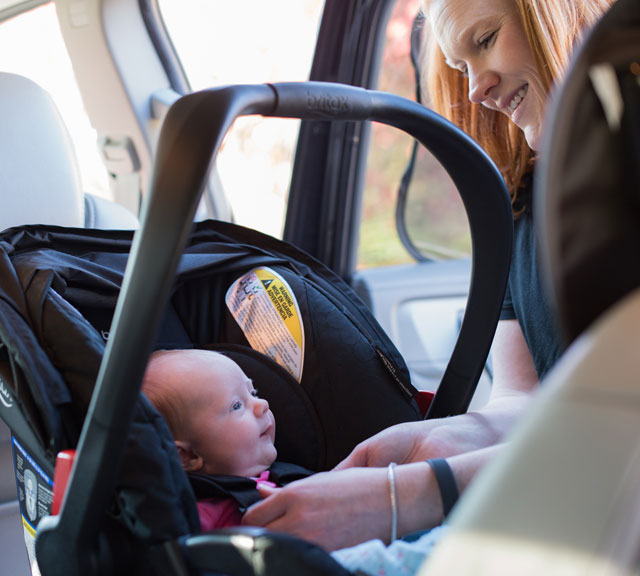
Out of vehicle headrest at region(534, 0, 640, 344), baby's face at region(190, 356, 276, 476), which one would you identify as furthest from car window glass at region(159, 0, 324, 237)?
vehicle headrest at region(534, 0, 640, 344)

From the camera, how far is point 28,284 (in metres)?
1.09

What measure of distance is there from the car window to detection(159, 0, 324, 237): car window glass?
392mm

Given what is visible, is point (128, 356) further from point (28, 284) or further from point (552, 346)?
point (552, 346)

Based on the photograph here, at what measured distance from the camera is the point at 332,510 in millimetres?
884

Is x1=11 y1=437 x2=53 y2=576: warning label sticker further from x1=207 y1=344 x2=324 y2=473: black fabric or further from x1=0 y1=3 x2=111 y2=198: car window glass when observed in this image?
x1=0 y1=3 x2=111 y2=198: car window glass

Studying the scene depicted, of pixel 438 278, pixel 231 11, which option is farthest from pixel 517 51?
pixel 231 11

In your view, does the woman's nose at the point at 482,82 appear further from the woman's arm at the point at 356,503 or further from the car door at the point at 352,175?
the car door at the point at 352,175

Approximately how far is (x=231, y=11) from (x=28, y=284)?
246 cm

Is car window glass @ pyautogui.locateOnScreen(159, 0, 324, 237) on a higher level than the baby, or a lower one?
higher

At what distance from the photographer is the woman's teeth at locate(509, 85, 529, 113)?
1.41m

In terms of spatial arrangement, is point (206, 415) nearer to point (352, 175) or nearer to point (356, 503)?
point (356, 503)

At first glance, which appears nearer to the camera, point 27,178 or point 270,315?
point 270,315

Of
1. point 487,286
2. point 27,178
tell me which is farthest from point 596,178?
point 27,178

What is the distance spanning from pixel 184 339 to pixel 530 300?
0.70 meters
